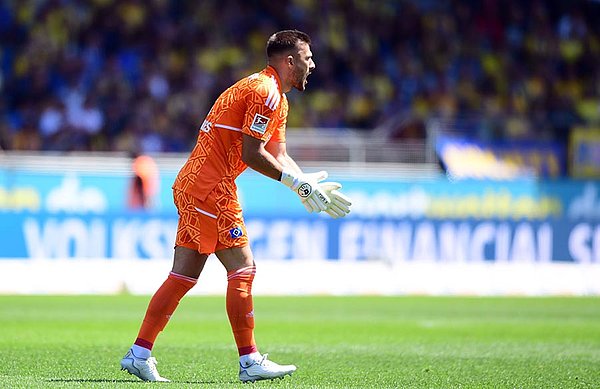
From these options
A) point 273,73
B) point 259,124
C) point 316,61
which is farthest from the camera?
point 316,61

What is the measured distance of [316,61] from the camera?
2669 cm

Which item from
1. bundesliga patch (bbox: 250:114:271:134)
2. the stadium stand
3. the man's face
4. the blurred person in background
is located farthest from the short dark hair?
the stadium stand

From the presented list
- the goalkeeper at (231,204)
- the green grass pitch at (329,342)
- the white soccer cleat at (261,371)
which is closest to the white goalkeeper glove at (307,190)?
the goalkeeper at (231,204)

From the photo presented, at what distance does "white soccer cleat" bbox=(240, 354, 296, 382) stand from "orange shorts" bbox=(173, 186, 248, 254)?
784 millimetres

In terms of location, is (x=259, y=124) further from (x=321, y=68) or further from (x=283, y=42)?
(x=321, y=68)

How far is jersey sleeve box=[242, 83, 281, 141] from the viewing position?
7578 mm

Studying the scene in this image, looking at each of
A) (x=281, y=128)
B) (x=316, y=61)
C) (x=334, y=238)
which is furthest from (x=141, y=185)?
(x=281, y=128)

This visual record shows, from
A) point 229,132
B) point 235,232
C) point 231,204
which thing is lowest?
point 235,232

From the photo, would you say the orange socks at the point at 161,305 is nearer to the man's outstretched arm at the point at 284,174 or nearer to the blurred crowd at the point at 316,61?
the man's outstretched arm at the point at 284,174

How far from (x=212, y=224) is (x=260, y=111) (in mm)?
796

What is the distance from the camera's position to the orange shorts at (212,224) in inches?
301

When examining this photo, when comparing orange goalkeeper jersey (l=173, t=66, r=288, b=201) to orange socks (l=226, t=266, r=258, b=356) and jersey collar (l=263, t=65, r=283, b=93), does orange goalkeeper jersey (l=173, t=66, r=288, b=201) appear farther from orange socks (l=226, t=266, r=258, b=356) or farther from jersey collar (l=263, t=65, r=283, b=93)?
orange socks (l=226, t=266, r=258, b=356)

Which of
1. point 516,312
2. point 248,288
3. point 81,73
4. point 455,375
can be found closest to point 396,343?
point 455,375

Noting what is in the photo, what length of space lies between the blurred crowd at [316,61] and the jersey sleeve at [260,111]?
54.2ft
